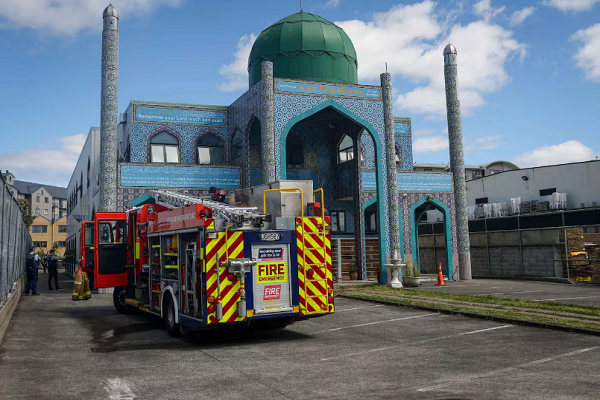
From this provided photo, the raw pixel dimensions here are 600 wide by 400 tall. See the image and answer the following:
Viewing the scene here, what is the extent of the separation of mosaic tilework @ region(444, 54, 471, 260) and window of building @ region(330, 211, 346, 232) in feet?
20.2

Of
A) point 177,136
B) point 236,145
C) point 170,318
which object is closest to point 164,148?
point 177,136

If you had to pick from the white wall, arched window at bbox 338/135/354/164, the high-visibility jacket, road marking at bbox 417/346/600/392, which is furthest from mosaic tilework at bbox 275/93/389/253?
road marking at bbox 417/346/600/392

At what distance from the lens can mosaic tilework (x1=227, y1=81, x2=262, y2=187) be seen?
26078 mm

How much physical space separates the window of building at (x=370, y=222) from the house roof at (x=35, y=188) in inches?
3732

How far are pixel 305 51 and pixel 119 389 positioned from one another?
950 inches

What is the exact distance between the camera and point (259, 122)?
1064 inches

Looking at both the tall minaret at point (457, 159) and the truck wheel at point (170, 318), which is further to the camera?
the tall minaret at point (457, 159)

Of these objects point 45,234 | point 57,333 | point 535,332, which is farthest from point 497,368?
point 45,234

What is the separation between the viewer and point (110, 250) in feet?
50.9

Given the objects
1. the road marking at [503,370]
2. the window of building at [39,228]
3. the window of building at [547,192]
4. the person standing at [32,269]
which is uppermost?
the window of building at [39,228]

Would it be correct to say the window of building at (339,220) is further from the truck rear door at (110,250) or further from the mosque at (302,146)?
the truck rear door at (110,250)

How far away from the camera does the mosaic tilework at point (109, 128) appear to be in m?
23.8

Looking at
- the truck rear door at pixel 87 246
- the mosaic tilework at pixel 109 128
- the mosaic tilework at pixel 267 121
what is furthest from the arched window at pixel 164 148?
the truck rear door at pixel 87 246

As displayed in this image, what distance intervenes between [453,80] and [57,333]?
79.2 feet
